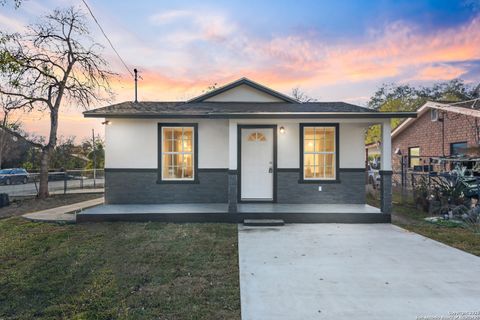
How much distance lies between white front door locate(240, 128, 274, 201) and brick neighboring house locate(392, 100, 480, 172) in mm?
5424

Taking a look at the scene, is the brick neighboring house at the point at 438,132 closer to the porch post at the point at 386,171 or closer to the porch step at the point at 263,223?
the porch post at the point at 386,171

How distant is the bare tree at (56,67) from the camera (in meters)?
10.9

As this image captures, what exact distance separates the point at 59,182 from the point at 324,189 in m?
14.1

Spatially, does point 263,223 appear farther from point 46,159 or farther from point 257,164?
point 46,159

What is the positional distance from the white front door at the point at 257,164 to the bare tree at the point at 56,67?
25.7 ft

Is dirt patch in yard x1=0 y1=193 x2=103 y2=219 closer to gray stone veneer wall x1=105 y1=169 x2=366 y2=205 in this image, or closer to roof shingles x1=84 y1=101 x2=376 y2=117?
gray stone veneer wall x1=105 y1=169 x2=366 y2=205

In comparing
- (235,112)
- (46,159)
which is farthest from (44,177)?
(235,112)

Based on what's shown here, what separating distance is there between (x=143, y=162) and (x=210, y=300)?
5769mm

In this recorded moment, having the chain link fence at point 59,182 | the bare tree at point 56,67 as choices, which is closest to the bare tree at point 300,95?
the chain link fence at point 59,182

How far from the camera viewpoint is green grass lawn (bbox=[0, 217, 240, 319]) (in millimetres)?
2971

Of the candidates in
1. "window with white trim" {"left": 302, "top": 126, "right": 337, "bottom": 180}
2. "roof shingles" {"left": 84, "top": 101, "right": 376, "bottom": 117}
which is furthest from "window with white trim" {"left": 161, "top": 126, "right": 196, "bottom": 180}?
"window with white trim" {"left": 302, "top": 126, "right": 337, "bottom": 180}

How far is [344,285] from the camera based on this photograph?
357 centimetres

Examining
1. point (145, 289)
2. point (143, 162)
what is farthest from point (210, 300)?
point (143, 162)

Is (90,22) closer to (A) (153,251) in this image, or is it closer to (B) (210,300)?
(A) (153,251)
